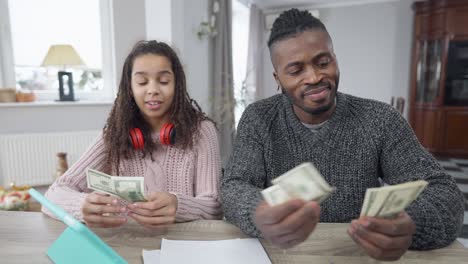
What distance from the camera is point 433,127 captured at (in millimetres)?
4965

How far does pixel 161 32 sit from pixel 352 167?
8.50 ft

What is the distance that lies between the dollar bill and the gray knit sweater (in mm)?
270

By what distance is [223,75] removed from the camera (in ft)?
13.4

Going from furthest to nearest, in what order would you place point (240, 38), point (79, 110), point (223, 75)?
point (240, 38) < point (223, 75) < point (79, 110)

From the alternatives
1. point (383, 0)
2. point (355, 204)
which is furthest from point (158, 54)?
point (383, 0)

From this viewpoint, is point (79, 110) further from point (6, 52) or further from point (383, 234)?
point (383, 234)

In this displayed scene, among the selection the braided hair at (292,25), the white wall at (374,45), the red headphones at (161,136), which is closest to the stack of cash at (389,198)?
the braided hair at (292,25)

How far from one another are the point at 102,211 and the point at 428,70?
5390 mm

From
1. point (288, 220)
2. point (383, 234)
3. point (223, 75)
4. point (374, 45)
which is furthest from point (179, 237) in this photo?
point (374, 45)

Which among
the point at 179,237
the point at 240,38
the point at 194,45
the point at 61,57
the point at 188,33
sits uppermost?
the point at 240,38

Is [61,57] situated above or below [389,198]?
above

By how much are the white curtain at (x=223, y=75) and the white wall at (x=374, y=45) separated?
7.61ft

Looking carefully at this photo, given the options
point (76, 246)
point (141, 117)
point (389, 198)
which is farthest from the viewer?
point (141, 117)

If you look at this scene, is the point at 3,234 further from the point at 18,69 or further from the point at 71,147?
the point at 18,69
